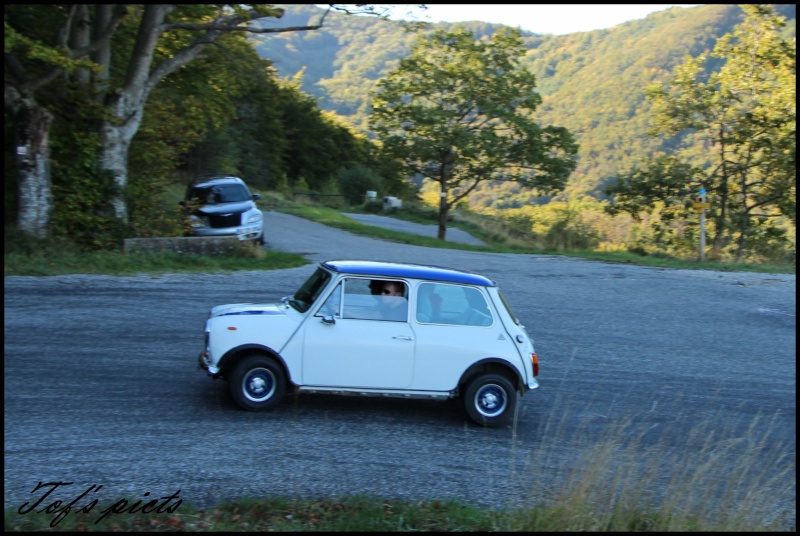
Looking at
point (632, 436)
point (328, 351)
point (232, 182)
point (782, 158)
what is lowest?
point (632, 436)

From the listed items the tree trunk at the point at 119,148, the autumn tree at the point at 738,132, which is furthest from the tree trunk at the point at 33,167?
the autumn tree at the point at 738,132

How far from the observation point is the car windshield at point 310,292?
27.2ft

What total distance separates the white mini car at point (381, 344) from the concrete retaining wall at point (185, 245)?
983cm

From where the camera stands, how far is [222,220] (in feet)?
66.1

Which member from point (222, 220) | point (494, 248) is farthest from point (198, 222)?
point (494, 248)

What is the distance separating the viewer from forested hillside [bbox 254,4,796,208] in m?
82.9

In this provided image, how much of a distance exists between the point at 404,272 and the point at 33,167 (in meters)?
11.6

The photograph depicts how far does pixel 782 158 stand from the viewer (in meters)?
30.3

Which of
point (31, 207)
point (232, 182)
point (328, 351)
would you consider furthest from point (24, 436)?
point (232, 182)

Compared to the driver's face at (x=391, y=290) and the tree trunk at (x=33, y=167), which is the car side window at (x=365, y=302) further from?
the tree trunk at (x=33, y=167)

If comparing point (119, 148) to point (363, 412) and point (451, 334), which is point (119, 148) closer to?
point (363, 412)

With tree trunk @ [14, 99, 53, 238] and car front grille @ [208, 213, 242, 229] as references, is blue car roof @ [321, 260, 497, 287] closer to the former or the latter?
tree trunk @ [14, 99, 53, 238]

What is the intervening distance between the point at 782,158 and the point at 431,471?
93.0ft

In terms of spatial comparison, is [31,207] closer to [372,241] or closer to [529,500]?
[372,241]
